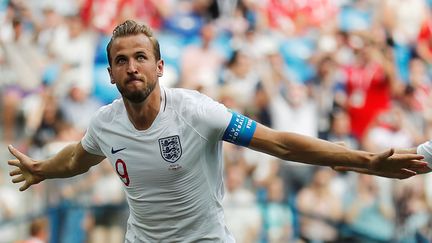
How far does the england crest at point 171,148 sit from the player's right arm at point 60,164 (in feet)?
2.33

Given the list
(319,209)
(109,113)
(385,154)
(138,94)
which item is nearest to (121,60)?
(138,94)

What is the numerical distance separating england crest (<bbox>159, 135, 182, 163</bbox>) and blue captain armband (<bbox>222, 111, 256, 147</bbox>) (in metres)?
0.31

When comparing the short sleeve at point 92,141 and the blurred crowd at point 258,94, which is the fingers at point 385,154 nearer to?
the short sleeve at point 92,141

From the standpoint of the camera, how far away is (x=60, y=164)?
5727 millimetres

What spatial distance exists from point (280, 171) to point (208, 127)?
6065 millimetres

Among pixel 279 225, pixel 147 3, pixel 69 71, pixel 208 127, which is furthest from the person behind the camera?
pixel 147 3

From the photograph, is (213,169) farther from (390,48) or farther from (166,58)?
(390,48)

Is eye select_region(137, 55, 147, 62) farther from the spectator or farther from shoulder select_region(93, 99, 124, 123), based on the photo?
the spectator

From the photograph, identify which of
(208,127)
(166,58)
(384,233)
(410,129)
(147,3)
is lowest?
(384,233)

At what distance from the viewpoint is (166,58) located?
1193 cm

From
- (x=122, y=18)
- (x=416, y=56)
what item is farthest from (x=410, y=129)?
(x=122, y=18)

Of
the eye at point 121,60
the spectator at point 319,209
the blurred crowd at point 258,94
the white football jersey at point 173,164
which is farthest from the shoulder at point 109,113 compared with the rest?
the spectator at point 319,209

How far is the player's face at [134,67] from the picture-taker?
490cm

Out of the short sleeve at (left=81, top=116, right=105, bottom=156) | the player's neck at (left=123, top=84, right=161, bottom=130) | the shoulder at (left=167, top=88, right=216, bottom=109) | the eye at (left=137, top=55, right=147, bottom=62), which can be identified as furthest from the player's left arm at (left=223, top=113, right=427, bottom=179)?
the short sleeve at (left=81, top=116, right=105, bottom=156)
